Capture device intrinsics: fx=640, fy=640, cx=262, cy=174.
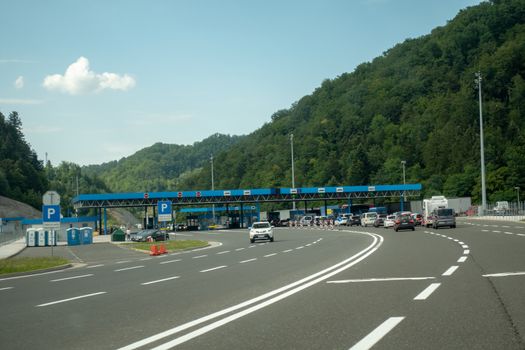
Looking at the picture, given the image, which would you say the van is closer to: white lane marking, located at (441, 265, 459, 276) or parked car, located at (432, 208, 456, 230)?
parked car, located at (432, 208, 456, 230)

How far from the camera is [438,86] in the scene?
460 ft

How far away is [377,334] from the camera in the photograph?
7.20 metres

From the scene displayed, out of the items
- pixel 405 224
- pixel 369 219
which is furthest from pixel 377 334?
pixel 369 219

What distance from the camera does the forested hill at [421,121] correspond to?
116 meters

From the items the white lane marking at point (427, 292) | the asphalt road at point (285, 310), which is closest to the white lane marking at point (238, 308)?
the asphalt road at point (285, 310)

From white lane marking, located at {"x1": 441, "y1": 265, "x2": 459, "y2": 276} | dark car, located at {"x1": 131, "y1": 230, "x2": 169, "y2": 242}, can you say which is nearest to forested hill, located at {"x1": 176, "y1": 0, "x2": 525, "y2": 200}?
dark car, located at {"x1": 131, "y1": 230, "x2": 169, "y2": 242}

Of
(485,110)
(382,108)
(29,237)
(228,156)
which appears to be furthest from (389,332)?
(228,156)

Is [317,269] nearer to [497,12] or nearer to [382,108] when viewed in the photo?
[497,12]

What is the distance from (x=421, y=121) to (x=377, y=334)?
136071 mm

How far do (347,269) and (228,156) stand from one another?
597 feet

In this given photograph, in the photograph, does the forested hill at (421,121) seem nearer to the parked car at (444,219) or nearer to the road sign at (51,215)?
the parked car at (444,219)

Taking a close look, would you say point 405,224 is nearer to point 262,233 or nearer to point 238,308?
point 262,233

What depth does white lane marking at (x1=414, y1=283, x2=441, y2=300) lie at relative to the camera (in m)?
10.2

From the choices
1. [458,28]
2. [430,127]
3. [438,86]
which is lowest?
[430,127]
